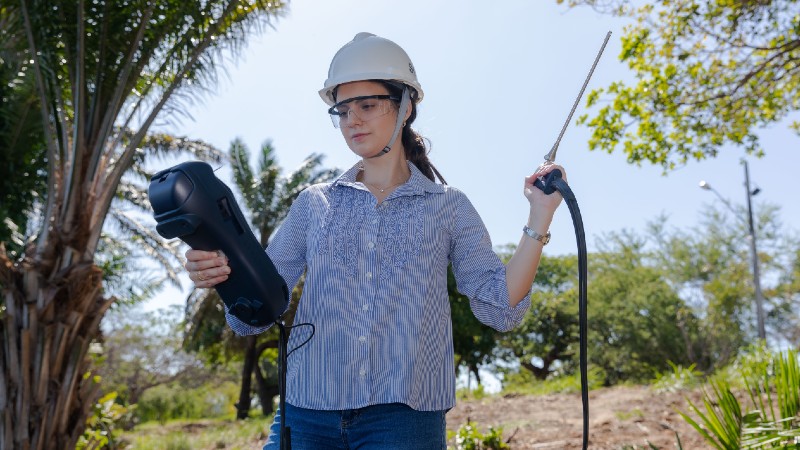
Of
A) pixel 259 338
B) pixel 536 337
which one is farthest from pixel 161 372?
pixel 536 337

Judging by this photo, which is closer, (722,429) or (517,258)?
(517,258)

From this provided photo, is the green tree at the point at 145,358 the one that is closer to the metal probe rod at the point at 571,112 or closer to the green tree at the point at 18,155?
the green tree at the point at 18,155

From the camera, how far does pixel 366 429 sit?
176cm

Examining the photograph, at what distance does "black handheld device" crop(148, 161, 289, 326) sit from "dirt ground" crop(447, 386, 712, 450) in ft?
9.24

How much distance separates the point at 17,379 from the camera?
5.01m

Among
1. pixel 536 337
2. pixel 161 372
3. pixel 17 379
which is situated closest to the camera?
pixel 17 379

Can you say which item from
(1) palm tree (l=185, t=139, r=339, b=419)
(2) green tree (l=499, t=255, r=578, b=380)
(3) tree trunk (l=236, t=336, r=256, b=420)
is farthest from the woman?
(2) green tree (l=499, t=255, r=578, b=380)

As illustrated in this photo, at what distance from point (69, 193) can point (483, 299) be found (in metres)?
4.49

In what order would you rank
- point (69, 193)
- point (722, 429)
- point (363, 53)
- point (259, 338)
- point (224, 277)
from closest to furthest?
1. point (224, 277)
2. point (363, 53)
3. point (722, 429)
4. point (69, 193)
5. point (259, 338)

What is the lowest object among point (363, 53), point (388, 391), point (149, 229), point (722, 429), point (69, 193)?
point (722, 429)

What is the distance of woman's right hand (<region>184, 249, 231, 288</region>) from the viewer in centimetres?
168

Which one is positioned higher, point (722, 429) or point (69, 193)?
point (69, 193)

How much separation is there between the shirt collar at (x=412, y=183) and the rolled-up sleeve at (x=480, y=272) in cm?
8

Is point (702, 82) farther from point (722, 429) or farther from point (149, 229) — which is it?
point (149, 229)
